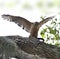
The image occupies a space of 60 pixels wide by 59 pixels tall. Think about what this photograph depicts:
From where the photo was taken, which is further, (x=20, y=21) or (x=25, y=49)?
(x=20, y=21)

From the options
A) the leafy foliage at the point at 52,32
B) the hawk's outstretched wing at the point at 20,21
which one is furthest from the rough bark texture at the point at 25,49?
the hawk's outstretched wing at the point at 20,21

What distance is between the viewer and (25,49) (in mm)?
1589

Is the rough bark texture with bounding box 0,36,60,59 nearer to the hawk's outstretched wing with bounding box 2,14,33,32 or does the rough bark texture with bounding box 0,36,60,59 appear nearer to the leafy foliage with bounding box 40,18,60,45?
the leafy foliage with bounding box 40,18,60,45

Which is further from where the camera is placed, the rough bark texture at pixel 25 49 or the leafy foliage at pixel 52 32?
the leafy foliage at pixel 52 32

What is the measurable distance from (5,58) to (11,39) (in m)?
0.21

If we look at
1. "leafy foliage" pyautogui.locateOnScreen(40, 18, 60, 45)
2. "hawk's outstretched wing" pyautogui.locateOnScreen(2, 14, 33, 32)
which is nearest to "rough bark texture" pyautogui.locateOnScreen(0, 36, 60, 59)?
"leafy foliage" pyautogui.locateOnScreen(40, 18, 60, 45)

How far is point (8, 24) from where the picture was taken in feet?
6.18

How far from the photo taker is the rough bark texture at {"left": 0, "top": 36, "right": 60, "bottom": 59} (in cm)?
158

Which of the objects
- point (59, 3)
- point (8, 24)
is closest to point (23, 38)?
point (8, 24)

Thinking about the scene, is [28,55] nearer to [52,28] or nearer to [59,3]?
[52,28]

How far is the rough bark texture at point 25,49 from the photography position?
5.18ft

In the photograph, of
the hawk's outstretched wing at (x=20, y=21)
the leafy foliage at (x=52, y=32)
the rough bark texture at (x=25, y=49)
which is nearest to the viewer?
the rough bark texture at (x=25, y=49)

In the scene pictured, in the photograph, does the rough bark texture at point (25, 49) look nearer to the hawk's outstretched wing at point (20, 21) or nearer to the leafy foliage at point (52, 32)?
the leafy foliage at point (52, 32)

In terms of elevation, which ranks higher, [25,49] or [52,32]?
[52,32]
